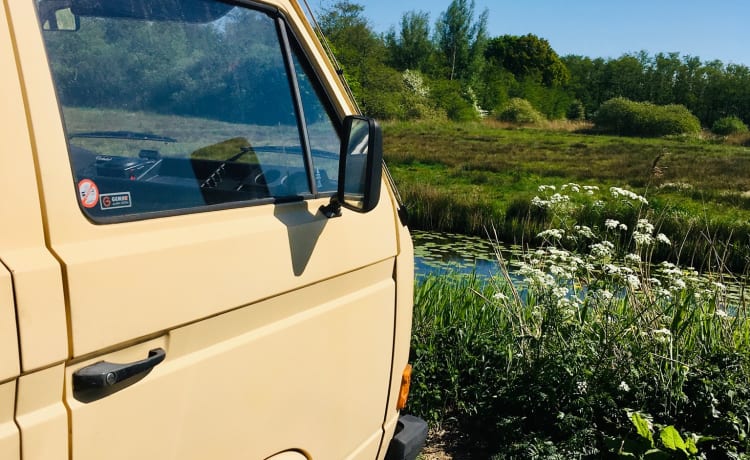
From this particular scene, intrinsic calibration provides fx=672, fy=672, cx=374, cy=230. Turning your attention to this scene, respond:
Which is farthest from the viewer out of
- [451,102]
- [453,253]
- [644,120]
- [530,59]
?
[530,59]

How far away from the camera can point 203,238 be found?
1.74 metres

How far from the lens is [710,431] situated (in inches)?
143

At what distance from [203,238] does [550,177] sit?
80.3ft

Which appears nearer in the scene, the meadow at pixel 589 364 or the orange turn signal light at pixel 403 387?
the orange turn signal light at pixel 403 387

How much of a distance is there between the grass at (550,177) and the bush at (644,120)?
4015mm

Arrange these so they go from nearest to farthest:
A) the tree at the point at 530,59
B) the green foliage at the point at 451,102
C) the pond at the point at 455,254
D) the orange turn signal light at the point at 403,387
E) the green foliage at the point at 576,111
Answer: the orange turn signal light at the point at 403,387
the pond at the point at 455,254
the green foliage at the point at 451,102
the green foliage at the point at 576,111
the tree at the point at 530,59

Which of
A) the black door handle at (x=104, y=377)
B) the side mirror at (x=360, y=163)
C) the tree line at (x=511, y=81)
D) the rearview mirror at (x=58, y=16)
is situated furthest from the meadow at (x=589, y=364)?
the tree line at (x=511, y=81)

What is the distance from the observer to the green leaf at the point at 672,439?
329cm

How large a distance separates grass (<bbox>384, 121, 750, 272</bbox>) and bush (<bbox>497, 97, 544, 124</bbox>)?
7.02 metres

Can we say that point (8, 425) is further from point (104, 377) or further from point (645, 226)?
point (645, 226)

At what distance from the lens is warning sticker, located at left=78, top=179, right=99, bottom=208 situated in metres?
1.53

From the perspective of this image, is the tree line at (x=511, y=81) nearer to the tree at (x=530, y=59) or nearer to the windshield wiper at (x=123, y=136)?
the tree at (x=530, y=59)

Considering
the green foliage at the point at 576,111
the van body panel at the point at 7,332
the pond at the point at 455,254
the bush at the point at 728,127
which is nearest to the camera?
the van body panel at the point at 7,332

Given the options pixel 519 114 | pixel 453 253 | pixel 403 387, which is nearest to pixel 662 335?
pixel 403 387
